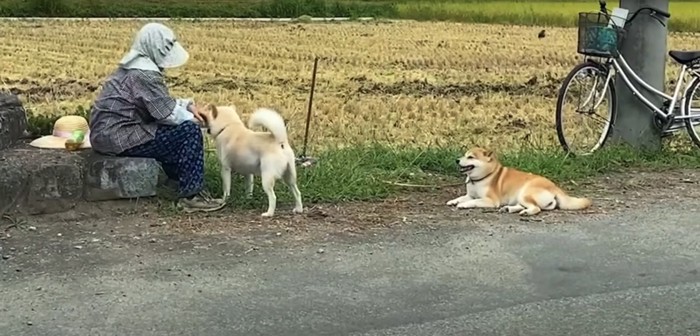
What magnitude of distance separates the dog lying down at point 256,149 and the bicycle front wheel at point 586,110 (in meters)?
2.47

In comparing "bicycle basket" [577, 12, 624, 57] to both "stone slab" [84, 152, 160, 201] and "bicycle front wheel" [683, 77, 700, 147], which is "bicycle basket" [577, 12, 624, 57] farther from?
"stone slab" [84, 152, 160, 201]

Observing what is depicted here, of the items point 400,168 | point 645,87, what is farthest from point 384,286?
point 645,87

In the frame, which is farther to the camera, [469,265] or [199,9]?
[199,9]

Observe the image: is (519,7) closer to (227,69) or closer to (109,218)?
(227,69)

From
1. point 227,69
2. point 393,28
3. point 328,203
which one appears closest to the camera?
point 328,203

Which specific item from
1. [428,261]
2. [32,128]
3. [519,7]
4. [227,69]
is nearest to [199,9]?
[519,7]

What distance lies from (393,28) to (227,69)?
11569 millimetres

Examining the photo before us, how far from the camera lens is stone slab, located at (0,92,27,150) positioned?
6074 millimetres

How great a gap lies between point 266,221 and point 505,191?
1467mm

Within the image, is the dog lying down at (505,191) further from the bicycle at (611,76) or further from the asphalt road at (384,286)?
the bicycle at (611,76)

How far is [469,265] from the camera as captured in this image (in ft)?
16.0

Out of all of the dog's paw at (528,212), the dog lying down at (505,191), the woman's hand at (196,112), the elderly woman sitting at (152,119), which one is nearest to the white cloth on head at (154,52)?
the elderly woman sitting at (152,119)

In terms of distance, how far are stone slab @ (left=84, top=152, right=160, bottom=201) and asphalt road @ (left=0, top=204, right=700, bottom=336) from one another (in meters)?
0.73

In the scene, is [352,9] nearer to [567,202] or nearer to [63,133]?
[63,133]
